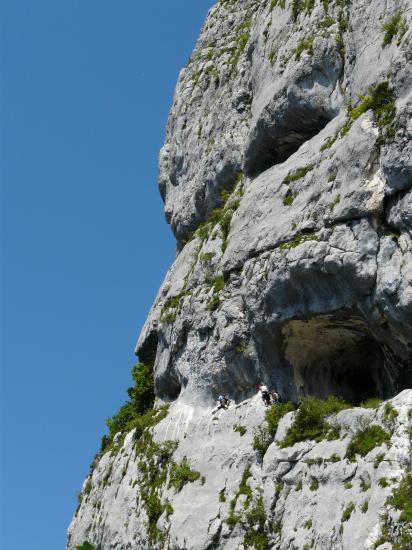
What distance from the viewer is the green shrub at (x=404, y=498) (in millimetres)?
18547

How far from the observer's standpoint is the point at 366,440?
21.7 meters

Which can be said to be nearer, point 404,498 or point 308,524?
point 404,498

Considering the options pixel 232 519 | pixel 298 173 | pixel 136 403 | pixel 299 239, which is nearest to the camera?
pixel 232 519

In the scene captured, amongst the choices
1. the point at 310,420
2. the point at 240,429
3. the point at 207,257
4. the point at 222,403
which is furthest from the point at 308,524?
the point at 207,257

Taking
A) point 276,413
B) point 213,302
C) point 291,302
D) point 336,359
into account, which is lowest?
point 276,413

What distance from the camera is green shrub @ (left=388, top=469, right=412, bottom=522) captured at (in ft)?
60.8

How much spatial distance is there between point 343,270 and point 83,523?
17.3 meters

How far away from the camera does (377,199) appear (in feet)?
77.4

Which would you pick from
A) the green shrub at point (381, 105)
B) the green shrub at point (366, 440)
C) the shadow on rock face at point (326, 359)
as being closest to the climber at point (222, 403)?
the shadow on rock face at point (326, 359)

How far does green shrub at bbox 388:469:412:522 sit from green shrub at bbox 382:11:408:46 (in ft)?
45.3

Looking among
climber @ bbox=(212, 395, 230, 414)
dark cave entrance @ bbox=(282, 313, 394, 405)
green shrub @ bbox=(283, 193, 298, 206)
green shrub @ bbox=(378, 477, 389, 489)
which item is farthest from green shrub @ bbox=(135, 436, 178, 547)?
green shrub @ bbox=(283, 193, 298, 206)

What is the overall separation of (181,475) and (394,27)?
1667cm

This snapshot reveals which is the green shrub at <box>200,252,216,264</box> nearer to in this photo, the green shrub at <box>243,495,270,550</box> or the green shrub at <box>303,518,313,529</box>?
the green shrub at <box>243,495,270,550</box>

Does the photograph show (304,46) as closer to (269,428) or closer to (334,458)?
(269,428)
